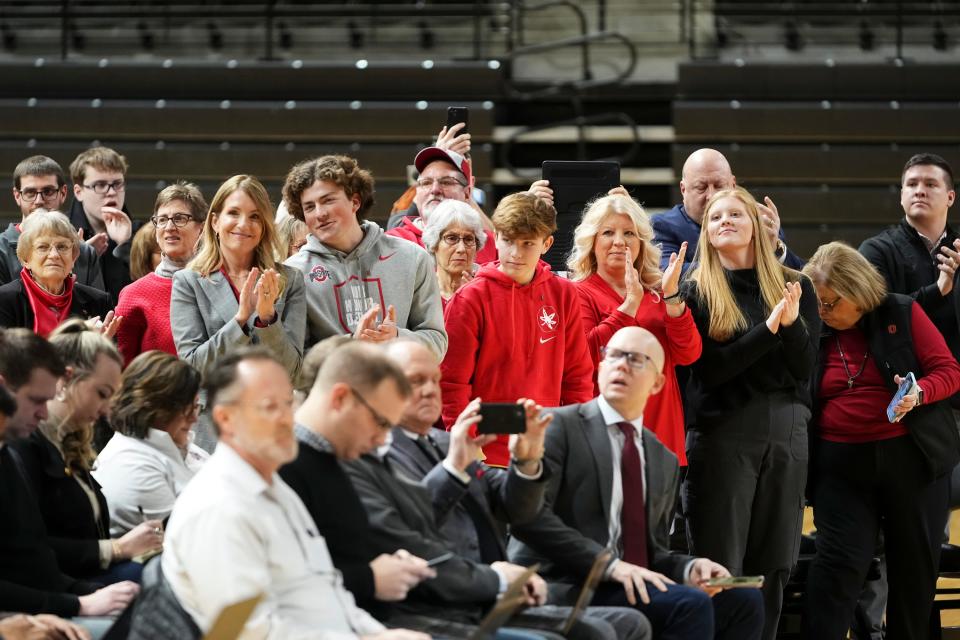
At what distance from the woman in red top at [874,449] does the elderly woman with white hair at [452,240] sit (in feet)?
3.74

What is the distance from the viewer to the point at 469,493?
3.09 meters

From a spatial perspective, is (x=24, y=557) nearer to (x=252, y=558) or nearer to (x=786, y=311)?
(x=252, y=558)

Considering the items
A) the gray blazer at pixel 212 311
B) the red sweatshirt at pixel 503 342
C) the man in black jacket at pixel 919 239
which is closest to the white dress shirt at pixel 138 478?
the gray blazer at pixel 212 311

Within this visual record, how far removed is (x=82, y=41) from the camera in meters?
8.63

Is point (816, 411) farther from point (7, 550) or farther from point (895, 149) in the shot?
point (895, 149)

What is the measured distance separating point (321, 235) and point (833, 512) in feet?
6.09

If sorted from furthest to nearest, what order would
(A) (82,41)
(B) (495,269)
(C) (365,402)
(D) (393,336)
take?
(A) (82,41)
(B) (495,269)
(D) (393,336)
(C) (365,402)

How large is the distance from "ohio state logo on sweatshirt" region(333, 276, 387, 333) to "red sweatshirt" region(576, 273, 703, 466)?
2.07 ft

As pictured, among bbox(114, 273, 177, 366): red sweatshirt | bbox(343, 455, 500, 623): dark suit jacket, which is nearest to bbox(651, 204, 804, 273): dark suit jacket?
bbox(114, 273, 177, 366): red sweatshirt

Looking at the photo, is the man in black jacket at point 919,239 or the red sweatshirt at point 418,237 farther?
the man in black jacket at point 919,239

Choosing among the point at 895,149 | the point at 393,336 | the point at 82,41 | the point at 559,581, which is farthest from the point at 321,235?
the point at 82,41

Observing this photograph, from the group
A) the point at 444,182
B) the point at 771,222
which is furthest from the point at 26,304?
the point at 771,222

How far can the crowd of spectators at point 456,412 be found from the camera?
8.39 feet

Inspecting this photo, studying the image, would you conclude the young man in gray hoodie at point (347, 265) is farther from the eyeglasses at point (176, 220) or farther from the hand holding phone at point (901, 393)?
the hand holding phone at point (901, 393)
